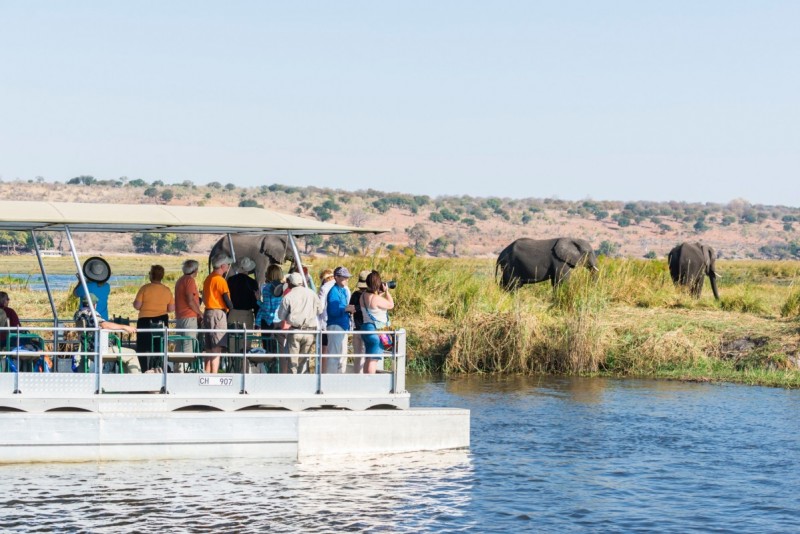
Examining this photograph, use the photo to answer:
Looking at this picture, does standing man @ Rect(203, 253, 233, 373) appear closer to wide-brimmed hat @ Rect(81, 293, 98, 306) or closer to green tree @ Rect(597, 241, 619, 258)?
wide-brimmed hat @ Rect(81, 293, 98, 306)

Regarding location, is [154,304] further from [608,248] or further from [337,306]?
[608,248]

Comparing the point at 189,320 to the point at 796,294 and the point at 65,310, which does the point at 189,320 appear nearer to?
the point at 65,310

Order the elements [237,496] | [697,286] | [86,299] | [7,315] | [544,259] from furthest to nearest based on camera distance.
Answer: [544,259]
[697,286]
[7,315]
[86,299]
[237,496]

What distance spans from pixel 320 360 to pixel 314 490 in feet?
6.00


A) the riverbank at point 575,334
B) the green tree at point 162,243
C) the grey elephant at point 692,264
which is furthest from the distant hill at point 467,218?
the riverbank at point 575,334

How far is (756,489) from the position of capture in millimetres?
15445

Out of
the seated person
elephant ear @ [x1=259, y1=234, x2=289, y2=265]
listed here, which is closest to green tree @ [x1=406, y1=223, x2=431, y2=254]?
elephant ear @ [x1=259, y1=234, x2=289, y2=265]

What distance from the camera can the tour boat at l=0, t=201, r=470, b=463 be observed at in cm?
1473

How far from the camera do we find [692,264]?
3975cm

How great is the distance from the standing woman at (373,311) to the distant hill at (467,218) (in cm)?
8893

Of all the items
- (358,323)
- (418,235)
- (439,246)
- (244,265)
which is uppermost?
(418,235)

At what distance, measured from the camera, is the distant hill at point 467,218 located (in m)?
119

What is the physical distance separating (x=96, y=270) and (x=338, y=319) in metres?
3.09

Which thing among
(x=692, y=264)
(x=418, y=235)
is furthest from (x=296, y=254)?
(x=418, y=235)
